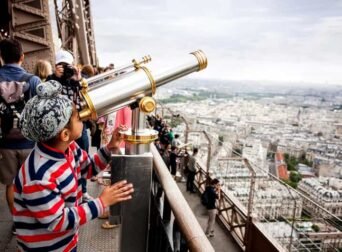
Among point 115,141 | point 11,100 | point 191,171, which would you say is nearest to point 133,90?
point 115,141

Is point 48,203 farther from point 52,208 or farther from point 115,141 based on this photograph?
point 115,141

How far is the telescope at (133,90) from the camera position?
1.39 meters

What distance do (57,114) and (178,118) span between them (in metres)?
11.4

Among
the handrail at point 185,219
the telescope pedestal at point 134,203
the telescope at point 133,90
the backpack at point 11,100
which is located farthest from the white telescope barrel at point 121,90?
the backpack at point 11,100

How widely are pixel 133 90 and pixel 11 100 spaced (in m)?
1.58

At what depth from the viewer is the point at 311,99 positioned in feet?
252

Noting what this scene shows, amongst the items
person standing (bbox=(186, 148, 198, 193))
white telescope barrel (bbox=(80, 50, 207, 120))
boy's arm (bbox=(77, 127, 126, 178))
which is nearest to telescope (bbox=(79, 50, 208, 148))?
white telescope barrel (bbox=(80, 50, 207, 120))

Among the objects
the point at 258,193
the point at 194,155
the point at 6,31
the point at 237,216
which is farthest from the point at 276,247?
the point at 6,31

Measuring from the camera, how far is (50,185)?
1.41 m

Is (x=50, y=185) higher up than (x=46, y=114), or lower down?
lower down

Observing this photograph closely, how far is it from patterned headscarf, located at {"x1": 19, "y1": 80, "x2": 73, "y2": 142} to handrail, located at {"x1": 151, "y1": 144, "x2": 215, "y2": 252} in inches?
21.2

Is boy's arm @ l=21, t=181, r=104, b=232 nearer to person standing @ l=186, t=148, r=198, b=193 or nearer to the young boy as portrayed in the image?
the young boy

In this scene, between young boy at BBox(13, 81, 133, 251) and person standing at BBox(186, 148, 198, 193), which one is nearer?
young boy at BBox(13, 81, 133, 251)

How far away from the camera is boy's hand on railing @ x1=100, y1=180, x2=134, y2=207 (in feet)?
4.83
